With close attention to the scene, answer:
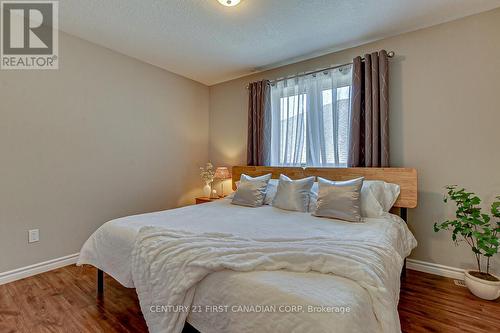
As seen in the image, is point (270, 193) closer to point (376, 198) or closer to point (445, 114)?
point (376, 198)

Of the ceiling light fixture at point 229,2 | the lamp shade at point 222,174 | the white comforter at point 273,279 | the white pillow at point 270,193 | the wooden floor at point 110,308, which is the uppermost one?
the ceiling light fixture at point 229,2

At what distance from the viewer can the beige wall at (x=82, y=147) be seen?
2.26 m

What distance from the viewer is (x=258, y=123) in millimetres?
3510

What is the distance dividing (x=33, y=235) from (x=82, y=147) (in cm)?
101

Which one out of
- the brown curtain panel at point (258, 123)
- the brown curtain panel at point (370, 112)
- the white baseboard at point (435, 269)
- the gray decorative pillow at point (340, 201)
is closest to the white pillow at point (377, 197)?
the gray decorative pillow at point (340, 201)

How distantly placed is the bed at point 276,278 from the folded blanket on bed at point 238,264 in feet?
0.08

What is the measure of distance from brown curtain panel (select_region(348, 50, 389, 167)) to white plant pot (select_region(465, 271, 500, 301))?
1.20 m

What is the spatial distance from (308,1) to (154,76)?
2.37 meters

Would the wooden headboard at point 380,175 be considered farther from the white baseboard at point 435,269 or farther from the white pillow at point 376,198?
the white baseboard at point 435,269

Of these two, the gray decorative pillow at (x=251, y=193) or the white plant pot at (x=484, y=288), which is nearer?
the white plant pot at (x=484, y=288)

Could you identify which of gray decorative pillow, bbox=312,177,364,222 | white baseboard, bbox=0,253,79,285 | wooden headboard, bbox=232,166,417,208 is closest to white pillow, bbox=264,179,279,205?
wooden headboard, bbox=232,166,417,208

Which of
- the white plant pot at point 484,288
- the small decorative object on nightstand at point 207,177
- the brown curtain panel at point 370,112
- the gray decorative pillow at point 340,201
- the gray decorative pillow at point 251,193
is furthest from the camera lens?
the small decorative object on nightstand at point 207,177

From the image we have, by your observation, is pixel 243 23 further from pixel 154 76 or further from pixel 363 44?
pixel 154 76

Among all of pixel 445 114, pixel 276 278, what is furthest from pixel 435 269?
pixel 276 278
